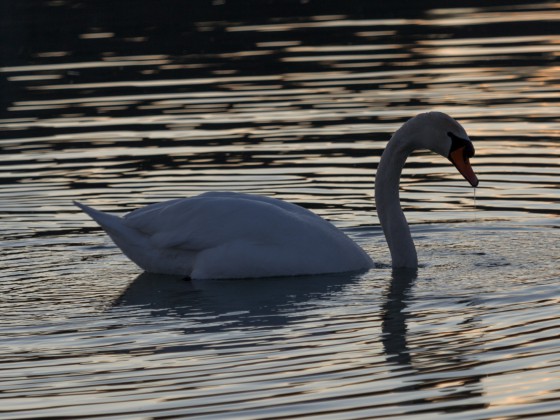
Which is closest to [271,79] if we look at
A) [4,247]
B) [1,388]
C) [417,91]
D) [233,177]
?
[417,91]

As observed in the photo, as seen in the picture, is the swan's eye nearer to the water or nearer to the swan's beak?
the swan's beak

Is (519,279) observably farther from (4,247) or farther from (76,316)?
(4,247)

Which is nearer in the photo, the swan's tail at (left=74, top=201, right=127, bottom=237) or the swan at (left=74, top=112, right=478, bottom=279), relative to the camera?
the swan at (left=74, top=112, right=478, bottom=279)

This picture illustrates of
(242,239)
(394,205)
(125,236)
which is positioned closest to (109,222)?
(125,236)

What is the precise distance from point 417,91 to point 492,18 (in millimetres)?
5944

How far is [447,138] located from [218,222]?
64.2 inches

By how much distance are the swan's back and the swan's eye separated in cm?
94

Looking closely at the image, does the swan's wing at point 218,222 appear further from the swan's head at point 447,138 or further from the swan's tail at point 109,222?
the swan's head at point 447,138

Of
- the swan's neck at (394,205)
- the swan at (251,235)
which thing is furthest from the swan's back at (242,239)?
the swan's neck at (394,205)

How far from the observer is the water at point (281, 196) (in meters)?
8.21

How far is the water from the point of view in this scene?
26.9 ft

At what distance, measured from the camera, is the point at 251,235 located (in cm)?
1098

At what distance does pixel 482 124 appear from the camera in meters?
16.2

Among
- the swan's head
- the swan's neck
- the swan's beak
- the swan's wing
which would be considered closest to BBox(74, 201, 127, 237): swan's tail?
the swan's wing
